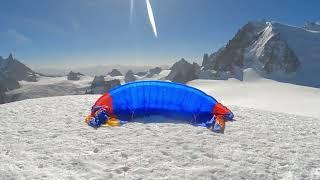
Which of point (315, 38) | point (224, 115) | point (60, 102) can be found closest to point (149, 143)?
point (224, 115)

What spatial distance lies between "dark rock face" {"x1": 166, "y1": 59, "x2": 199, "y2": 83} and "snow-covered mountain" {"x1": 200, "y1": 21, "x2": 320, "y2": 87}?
18.3 ft

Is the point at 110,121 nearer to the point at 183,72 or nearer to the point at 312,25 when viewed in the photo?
the point at 183,72

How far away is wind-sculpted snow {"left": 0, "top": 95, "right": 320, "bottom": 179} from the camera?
10.4 metres

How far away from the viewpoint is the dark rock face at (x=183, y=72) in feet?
348

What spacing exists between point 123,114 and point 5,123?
16.2ft

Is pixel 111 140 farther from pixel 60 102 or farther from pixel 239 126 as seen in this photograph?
pixel 60 102

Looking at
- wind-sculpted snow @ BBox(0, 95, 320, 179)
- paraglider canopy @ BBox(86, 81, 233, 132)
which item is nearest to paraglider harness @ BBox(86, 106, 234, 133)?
paraglider canopy @ BBox(86, 81, 233, 132)

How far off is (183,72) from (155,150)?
97.6 m

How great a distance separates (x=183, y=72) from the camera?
359 feet

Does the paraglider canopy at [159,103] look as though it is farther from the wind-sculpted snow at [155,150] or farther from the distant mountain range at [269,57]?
the distant mountain range at [269,57]

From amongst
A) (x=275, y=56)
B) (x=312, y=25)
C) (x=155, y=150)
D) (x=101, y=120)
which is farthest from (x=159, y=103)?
(x=312, y=25)

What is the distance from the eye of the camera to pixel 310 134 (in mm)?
15281

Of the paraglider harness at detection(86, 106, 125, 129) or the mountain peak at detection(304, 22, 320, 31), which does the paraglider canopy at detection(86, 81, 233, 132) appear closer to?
the paraglider harness at detection(86, 106, 125, 129)

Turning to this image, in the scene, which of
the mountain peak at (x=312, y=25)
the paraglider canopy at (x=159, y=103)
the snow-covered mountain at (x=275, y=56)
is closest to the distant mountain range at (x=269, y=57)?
the snow-covered mountain at (x=275, y=56)
